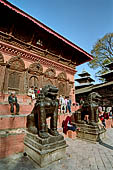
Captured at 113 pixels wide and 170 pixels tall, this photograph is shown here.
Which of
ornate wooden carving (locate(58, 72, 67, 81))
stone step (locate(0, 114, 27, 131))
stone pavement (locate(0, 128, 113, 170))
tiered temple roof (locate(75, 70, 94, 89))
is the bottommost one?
stone pavement (locate(0, 128, 113, 170))

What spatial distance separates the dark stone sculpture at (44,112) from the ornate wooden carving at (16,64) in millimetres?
5221

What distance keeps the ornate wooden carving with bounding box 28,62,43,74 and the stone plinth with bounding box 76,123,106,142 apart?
5.68 m

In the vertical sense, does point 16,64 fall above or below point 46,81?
above

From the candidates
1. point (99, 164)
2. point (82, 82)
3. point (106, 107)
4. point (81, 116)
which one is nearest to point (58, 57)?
point (81, 116)

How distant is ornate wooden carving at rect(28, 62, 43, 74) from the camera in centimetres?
848

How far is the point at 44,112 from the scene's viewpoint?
324cm

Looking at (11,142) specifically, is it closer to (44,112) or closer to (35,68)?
(44,112)

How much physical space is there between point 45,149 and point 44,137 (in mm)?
322

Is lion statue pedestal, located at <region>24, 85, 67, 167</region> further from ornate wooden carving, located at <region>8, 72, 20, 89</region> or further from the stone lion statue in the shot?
ornate wooden carving, located at <region>8, 72, 20, 89</region>

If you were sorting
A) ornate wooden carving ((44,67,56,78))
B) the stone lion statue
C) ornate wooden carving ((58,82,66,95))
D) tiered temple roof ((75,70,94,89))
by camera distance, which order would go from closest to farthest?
the stone lion statue
ornate wooden carving ((44,67,56,78))
ornate wooden carving ((58,82,66,95))
tiered temple roof ((75,70,94,89))

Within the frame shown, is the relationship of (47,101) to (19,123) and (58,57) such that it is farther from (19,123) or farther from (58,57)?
(58,57)

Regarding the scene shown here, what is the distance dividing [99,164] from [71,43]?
10246mm

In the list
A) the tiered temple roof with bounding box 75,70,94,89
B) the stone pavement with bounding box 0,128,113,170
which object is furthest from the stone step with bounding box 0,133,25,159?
the tiered temple roof with bounding box 75,70,94,89

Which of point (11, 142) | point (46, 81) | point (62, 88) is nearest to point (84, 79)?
point (62, 88)
